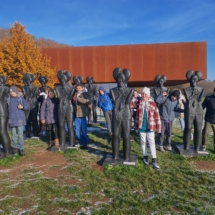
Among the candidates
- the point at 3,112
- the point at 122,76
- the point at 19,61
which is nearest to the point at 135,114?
the point at 122,76

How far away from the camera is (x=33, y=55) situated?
18.2 metres

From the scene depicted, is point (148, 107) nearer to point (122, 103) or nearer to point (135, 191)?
point (122, 103)

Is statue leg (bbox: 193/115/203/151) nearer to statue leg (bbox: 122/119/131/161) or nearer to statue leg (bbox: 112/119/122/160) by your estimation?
statue leg (bbox: 122/119/131/161)

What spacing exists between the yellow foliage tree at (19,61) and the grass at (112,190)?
14272 mm

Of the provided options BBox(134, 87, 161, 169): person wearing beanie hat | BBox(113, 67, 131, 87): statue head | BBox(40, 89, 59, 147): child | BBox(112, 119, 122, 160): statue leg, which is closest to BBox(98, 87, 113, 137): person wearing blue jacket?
BBox(40, 89, 59, 147): child

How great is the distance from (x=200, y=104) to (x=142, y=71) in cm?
1299

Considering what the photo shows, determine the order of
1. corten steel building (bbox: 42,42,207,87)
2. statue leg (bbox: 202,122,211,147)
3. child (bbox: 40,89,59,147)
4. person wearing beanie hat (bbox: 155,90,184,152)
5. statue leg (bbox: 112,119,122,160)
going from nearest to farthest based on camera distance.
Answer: statue leg (bbox: 112,119,122,160), statue leg (bbox: 202,122,211,147), person wearing beanie hat (bbox: 155,90,184,152), child (bbox: 40,89,59,147), corten steel building (bbox: 42,42,207,87)

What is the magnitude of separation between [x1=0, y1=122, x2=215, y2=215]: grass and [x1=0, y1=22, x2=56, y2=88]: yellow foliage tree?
14.3 m

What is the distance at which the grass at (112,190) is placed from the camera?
297cm

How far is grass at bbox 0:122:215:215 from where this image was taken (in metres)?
2.97

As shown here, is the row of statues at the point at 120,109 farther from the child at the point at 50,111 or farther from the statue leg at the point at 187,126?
the child at the point at 50,111

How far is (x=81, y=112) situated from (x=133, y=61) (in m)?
13.2

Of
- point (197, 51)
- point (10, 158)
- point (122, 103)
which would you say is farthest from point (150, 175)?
point (197, 51)

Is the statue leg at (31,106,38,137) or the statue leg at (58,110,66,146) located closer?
the statue leg at (58,110,66,146)
